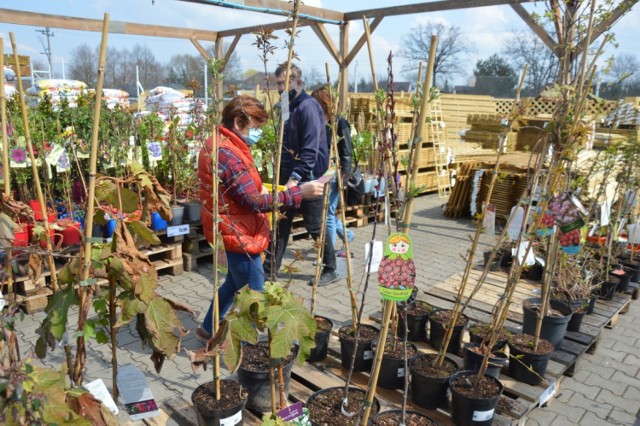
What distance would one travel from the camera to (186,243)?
17.0ft

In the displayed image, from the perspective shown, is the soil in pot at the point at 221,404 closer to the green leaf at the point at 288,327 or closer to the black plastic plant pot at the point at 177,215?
the green leaf at the point at 288,327

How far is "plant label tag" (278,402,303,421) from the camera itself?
1.98 meters

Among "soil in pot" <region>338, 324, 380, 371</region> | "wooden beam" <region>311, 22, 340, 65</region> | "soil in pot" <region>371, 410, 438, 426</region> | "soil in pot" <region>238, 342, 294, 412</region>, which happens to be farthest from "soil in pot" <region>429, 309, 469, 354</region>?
"wooden beam" <region>311, 22, 340, 65</region>

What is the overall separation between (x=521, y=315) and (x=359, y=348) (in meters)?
1.64

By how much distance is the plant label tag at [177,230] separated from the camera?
15.8 ft

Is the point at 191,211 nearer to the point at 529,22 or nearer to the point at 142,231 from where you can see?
the point at 142,231

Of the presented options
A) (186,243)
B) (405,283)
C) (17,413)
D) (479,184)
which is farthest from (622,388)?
(479,184)

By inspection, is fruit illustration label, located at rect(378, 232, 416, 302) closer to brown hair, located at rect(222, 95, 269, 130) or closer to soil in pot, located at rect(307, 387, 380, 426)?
soil in pot, located at rect(307, 387, 380, 426)

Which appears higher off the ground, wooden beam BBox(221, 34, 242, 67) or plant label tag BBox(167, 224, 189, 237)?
wooden beam BBox(221, 34, 242, 67)

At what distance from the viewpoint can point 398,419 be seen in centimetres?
218

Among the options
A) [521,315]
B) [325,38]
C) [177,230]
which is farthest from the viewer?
[325,38]

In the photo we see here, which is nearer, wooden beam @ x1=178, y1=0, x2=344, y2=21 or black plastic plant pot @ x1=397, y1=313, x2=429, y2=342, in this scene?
black plastic plant pot @ x1=397, y1=313, x2=429, y2=342

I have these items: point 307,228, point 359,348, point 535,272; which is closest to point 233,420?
point 359,348

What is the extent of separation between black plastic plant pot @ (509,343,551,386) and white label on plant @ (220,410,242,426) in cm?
154
